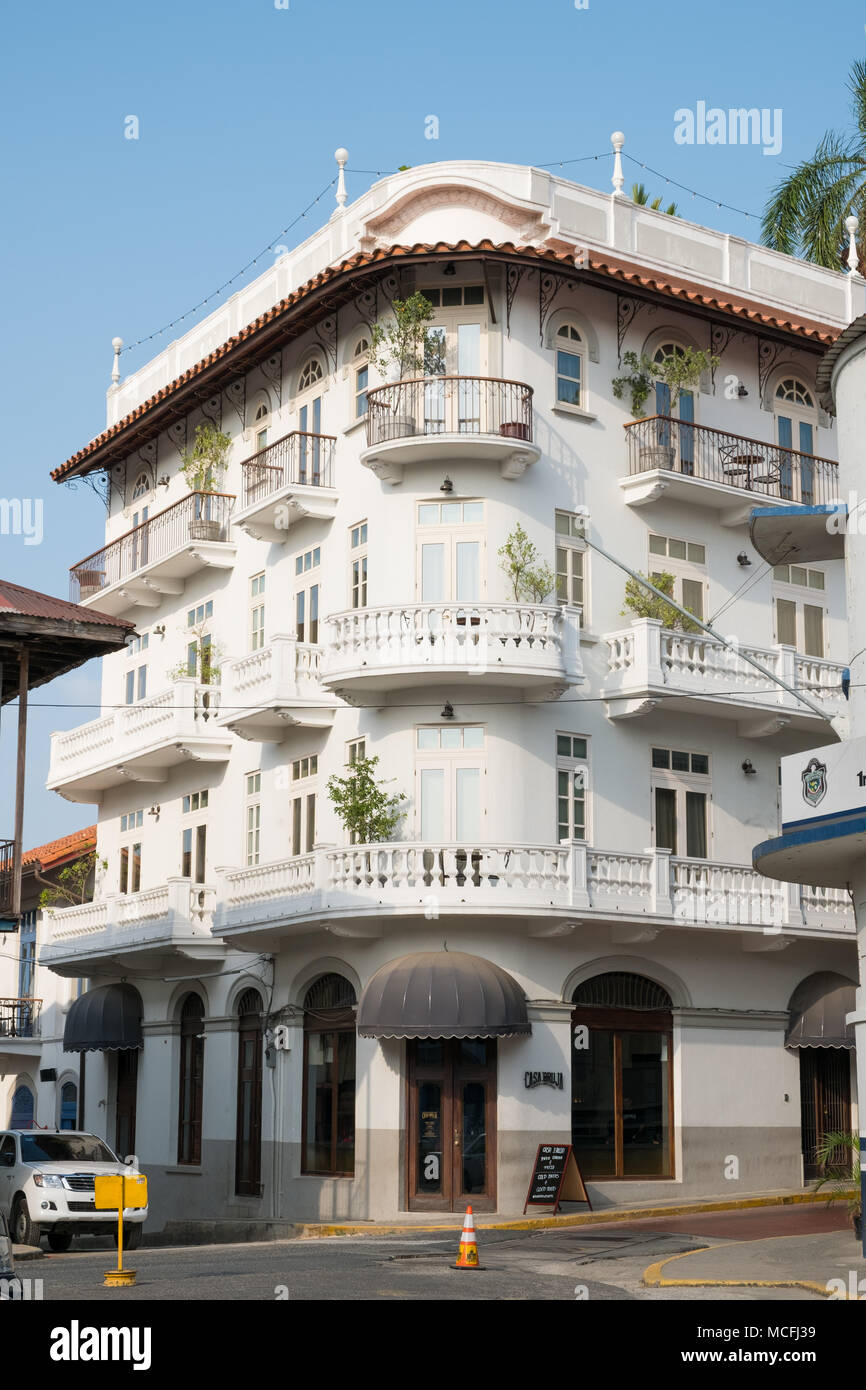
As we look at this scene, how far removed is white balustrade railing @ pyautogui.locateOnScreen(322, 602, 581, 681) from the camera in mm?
29891

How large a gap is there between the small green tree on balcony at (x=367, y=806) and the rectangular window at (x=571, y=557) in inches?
189

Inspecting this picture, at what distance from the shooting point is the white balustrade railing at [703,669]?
31.5 metres

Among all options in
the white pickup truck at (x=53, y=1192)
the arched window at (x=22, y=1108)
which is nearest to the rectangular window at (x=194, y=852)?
the white pickup truck at (x=53, y=1192)

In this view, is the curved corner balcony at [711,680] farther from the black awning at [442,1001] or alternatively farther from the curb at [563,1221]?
the curb at [563,1221]

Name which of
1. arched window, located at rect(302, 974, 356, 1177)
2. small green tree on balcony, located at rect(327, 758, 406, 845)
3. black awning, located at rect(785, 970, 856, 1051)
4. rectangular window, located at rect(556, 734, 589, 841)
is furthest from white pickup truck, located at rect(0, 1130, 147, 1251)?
black awning, located at rect(785, 970, 856, 1051)

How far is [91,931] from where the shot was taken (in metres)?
38.7

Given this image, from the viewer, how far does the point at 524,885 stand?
2950cm

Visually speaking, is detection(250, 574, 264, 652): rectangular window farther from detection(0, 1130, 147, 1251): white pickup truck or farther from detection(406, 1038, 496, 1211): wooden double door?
detection(0, 1130, 147, 1251): white pickup truck

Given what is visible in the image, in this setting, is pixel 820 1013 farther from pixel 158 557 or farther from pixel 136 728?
pixel 158 557

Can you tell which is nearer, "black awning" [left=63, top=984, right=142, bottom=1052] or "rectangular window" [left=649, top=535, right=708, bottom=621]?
"rectangular window" [left=649, top=535, right=708, bottom=621]

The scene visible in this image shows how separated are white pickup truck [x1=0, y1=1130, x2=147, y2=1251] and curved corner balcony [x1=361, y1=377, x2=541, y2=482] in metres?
13.0

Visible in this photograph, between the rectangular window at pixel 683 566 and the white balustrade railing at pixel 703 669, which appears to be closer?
the white balustrade railing at pixel 703 669

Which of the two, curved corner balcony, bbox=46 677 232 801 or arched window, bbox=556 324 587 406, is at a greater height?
arched window, bbox=556 324 587 406
